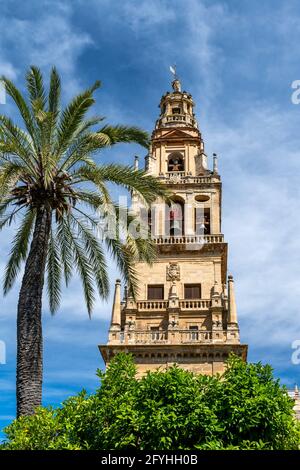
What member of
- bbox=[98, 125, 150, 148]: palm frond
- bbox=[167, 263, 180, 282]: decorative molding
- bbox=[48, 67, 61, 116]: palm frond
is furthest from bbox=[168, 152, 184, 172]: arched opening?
bbox=[48, 67, 61, 116]: palm frond

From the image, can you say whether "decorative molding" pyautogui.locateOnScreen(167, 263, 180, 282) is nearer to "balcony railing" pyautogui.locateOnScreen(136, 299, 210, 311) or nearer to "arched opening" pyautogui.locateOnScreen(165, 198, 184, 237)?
"balcony railing" pyautogui.locateOnScreen(136, 299, 210, 311)

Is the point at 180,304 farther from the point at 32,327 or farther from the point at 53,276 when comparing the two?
the point at 32,327

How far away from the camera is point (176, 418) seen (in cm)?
1448

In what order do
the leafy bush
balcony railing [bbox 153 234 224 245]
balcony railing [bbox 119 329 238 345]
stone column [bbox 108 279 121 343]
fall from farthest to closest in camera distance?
balcony railing [bbox 153 234 224 245] < stone column [bbox 108 279 121 343] < balcony railing [bbox 119 329 238 345] < the leafy bush

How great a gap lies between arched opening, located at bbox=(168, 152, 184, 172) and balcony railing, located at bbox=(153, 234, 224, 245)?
6.05m

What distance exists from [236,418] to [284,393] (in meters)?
1.76

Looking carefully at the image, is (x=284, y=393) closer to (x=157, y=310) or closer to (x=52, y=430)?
(x=52, y=430)

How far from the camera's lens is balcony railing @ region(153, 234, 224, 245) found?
36719 mm

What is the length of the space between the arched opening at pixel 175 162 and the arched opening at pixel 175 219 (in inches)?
130

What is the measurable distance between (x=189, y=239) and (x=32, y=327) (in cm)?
2163

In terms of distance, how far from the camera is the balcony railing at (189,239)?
120 ft

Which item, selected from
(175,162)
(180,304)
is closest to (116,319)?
(180,304)

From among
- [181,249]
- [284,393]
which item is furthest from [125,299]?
[284,393]

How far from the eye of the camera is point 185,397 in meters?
15.1
